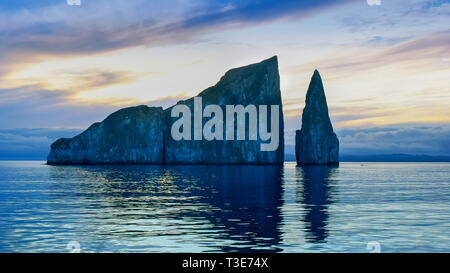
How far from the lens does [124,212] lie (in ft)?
140

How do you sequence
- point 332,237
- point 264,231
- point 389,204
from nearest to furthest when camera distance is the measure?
point 332,237 → point 264,231 → point 389,204

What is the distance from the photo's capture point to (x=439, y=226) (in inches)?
1368

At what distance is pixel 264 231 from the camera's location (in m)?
31.2

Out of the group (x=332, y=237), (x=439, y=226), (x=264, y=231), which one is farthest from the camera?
(x=439, y=226)

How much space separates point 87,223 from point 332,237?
55.6 ft
